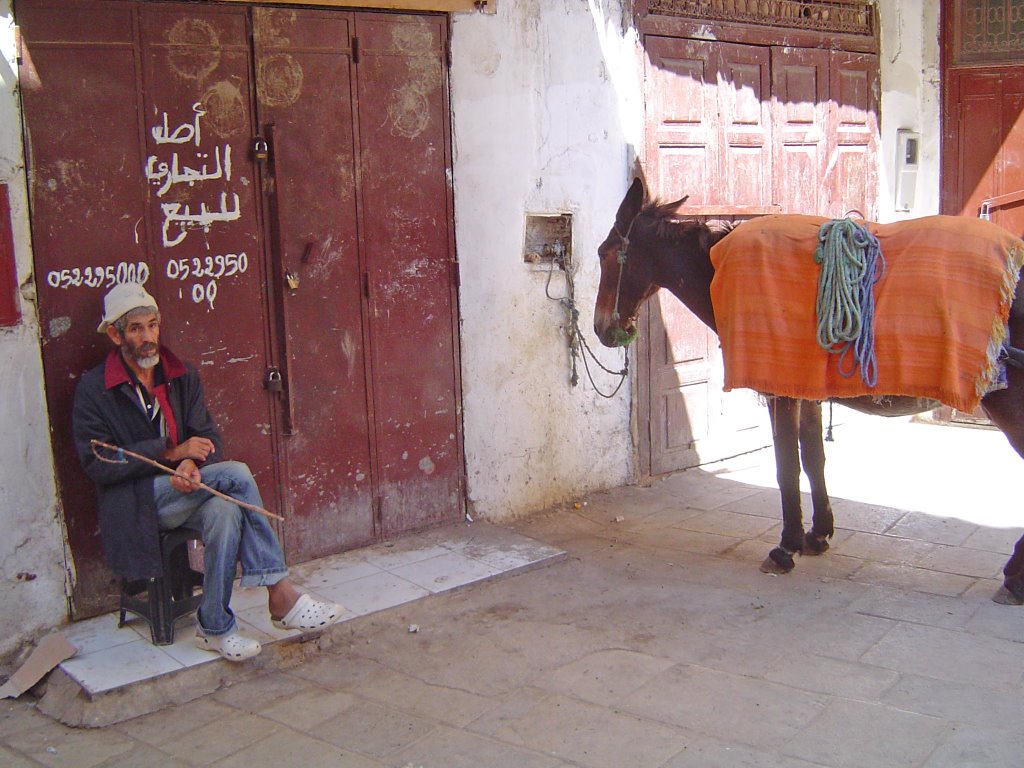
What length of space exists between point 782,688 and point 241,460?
9.16ft

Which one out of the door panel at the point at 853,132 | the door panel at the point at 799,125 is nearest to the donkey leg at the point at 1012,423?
the door panel at the point at 799,125

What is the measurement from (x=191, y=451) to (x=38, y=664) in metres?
1.05

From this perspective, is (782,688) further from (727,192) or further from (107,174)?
(727,192)

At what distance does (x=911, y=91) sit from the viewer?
831 centimetres

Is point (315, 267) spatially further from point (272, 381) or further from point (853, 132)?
point (853, 132)

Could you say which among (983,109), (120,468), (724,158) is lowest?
(120,468)

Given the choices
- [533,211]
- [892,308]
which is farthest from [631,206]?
[892,308]

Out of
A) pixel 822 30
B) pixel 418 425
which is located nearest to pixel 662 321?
pixel 418 425

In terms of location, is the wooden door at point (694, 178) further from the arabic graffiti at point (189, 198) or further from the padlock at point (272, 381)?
the arabic graffiti at point (189, 198)

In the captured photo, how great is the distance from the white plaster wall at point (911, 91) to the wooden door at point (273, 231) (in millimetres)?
4597

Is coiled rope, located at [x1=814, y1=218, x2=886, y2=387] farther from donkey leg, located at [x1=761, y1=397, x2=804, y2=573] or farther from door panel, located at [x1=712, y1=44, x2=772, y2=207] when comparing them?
door panel, located at [x1=712, y1=44, x2=772, y2=207]

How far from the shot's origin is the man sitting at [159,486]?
390 centimetres

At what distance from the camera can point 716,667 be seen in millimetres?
3938

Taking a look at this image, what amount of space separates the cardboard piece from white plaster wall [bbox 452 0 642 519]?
2.49m
